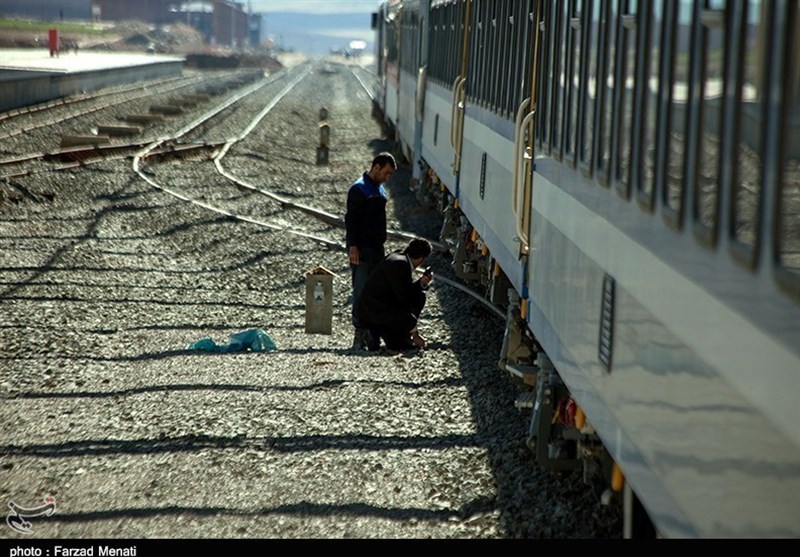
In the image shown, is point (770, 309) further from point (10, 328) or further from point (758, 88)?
point (10, 328)

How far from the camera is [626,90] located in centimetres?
520

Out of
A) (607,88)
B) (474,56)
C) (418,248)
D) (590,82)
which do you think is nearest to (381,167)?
(418,248)

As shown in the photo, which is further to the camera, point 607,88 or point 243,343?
point 243,343

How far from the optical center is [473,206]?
1190 centimetres

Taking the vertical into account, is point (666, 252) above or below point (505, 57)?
below

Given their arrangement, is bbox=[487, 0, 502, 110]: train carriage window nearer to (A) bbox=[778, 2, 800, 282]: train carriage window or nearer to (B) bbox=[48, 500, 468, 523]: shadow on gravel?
(B) bbox=[48, 500, 468, 523]: shadow on gravel

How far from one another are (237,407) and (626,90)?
4280 mm

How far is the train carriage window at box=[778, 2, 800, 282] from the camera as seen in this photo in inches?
123

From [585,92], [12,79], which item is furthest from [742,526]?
[12,79]

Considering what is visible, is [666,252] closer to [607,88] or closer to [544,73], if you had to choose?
[607,88]

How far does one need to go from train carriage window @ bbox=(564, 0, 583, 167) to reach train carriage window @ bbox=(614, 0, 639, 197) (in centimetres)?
107

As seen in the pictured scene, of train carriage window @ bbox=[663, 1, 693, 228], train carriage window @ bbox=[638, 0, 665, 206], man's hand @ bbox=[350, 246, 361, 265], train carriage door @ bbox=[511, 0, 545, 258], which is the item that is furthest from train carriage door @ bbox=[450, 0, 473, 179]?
train carriage window @ bbox=[663, 1, 693, 228]

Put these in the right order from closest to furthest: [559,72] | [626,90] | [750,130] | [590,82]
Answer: [750,130]
[626,90]
[590,82]
[559,72]

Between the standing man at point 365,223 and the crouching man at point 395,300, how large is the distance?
0.20 meters
